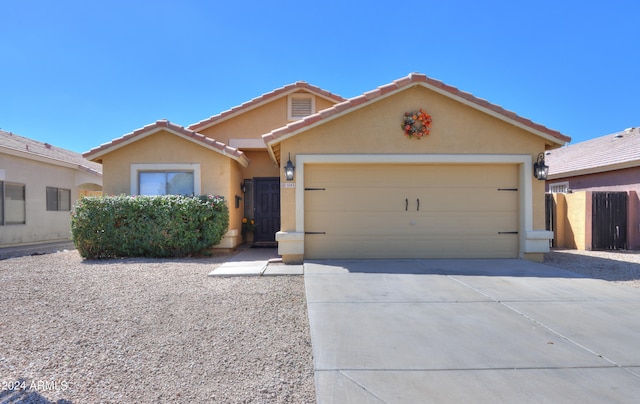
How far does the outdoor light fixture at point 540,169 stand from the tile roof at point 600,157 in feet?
16.9

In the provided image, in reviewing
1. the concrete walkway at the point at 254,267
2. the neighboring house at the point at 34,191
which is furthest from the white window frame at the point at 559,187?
the neighboring house at the point at 34,191

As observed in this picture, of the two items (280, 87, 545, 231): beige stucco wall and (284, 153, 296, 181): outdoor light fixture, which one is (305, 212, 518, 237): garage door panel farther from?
(284, 153, 296, 181): outdoor light fixture

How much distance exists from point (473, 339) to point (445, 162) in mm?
4853

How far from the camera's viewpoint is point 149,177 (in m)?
9.47

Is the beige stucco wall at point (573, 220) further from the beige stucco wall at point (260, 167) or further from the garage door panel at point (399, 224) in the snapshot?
the beige stucco wall at point (260, 167)

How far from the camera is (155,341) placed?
341 cm

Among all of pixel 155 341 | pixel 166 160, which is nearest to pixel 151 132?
pixel 166 160

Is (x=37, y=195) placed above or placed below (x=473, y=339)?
above

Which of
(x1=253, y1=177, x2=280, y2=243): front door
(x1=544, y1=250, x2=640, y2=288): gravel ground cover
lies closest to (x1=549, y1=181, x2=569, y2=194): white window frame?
(x1=544, y1=250, x2=640, y2=288): gravel ground cover

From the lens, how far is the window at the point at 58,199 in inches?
519

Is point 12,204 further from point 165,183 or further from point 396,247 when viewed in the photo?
point 396,247

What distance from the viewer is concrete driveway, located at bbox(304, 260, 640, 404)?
2.58 meters

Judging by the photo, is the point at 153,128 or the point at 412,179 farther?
the point at 153,128

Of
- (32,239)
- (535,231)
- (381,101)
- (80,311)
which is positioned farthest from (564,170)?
(32,239)
